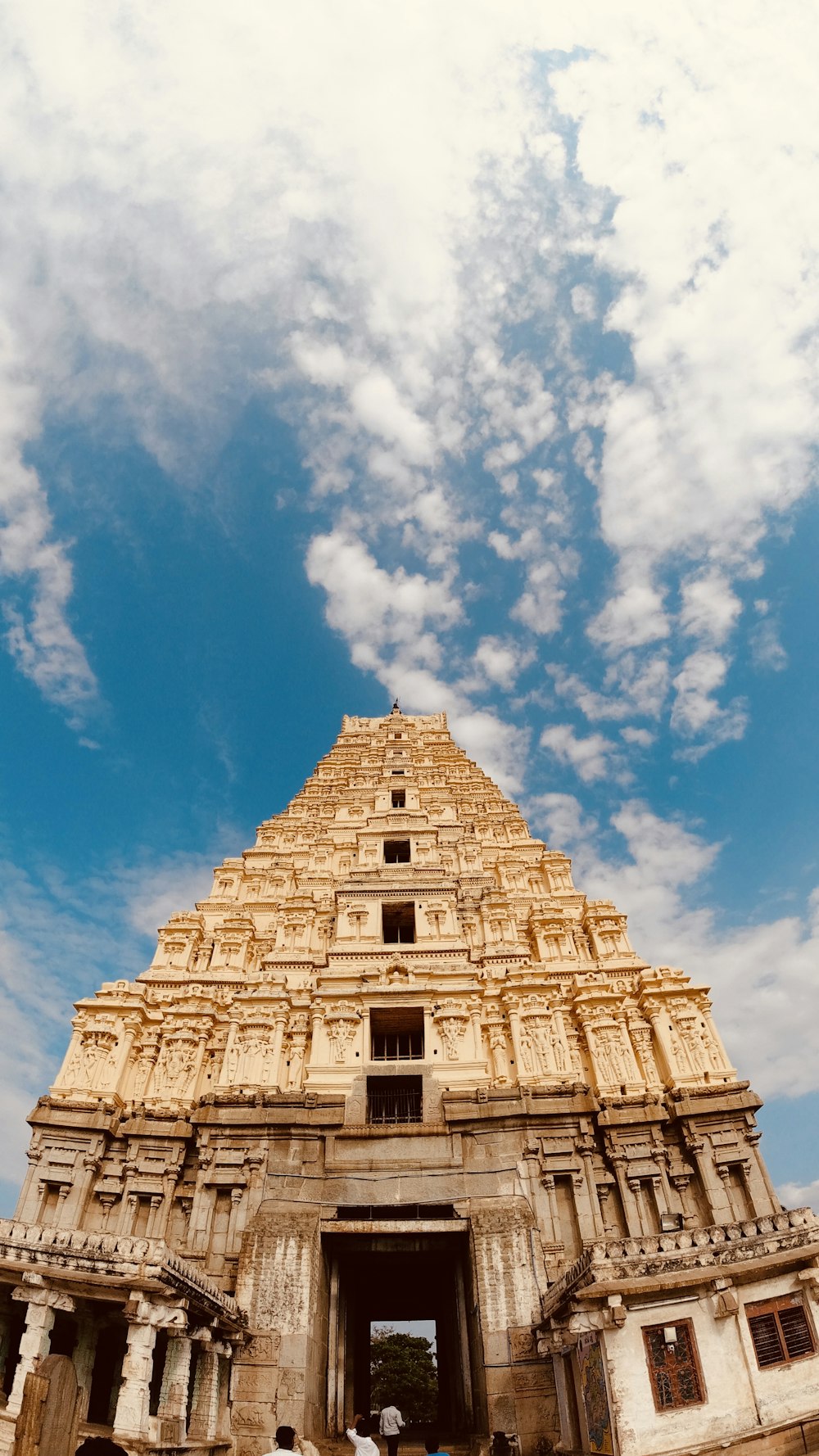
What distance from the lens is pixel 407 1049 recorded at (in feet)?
83.9

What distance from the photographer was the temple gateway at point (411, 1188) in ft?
45.7

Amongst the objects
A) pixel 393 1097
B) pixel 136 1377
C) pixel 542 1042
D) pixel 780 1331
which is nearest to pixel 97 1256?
pixel 136 1377

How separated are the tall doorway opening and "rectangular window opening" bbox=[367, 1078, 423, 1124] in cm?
317

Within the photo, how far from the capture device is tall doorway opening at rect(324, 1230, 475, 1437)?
65.1ft

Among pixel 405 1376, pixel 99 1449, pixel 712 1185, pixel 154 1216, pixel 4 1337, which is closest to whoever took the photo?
pixel 99 1449

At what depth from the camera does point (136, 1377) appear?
45.0 feet

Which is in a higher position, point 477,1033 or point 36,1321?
Result: point 477,1033

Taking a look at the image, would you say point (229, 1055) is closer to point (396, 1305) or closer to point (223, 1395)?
point (223, 1395)

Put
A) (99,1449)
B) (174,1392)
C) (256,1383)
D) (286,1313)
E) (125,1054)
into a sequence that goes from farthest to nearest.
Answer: (125,1054) → (286,1313) → (256,1383) → (174,1392) → (99,1449)

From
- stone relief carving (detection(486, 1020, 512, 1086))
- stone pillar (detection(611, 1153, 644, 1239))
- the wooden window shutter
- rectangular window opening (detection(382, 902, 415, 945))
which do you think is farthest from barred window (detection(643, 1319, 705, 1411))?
rectangular window opening (detection(382, 902, 415, 945))

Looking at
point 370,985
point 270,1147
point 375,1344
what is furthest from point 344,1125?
point 375,1344

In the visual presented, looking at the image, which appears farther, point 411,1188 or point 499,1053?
point 499,1053

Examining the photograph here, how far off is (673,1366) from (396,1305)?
1652 cm

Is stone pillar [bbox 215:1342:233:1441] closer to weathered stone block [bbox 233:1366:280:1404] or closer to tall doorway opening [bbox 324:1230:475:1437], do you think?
weathered stone block [bbox 233:1366:280:1404]
